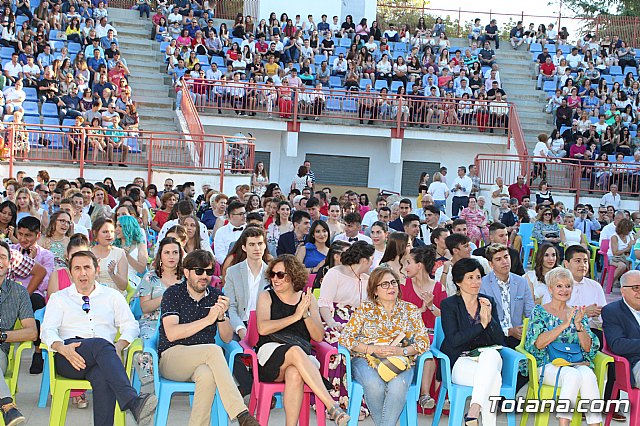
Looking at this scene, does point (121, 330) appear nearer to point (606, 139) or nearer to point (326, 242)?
point (326, 242)

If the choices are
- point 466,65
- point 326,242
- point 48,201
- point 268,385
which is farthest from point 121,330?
point 466,65

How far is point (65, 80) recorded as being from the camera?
1986cm

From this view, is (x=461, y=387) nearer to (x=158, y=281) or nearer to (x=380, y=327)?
(x=380, y=327)

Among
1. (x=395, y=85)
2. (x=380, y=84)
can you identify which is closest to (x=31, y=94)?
(x=380, y=84)

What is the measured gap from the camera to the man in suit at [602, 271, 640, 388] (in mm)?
6777

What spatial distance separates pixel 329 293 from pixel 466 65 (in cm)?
1890

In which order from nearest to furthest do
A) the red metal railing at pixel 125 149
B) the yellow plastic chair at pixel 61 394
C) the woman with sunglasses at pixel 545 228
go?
the yellow plastic chair at pixel 61 394, the woman with sunglasses at pixel 545 228, the red metal railing at pixel 125 149

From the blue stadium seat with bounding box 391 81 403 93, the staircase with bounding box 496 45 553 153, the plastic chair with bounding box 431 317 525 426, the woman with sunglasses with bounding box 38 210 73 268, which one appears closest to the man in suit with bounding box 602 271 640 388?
the plastic chair with bounding box 431 317 525 426

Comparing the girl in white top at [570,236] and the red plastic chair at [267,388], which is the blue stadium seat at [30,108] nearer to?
the girl in white top at [570,236]

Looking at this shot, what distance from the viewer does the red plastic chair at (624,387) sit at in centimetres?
656

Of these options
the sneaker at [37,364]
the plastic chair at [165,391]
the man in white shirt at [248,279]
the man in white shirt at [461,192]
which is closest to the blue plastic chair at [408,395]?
the plastic chair at [165,391]

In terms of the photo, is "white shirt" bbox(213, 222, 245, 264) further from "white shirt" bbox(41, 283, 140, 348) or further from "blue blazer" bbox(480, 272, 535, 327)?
"white shirt" bbox(41, 283, 140, 348)

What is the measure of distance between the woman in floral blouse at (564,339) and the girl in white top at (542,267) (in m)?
1.42

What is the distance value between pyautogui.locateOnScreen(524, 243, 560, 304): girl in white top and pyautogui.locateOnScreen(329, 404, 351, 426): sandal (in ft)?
9.52
